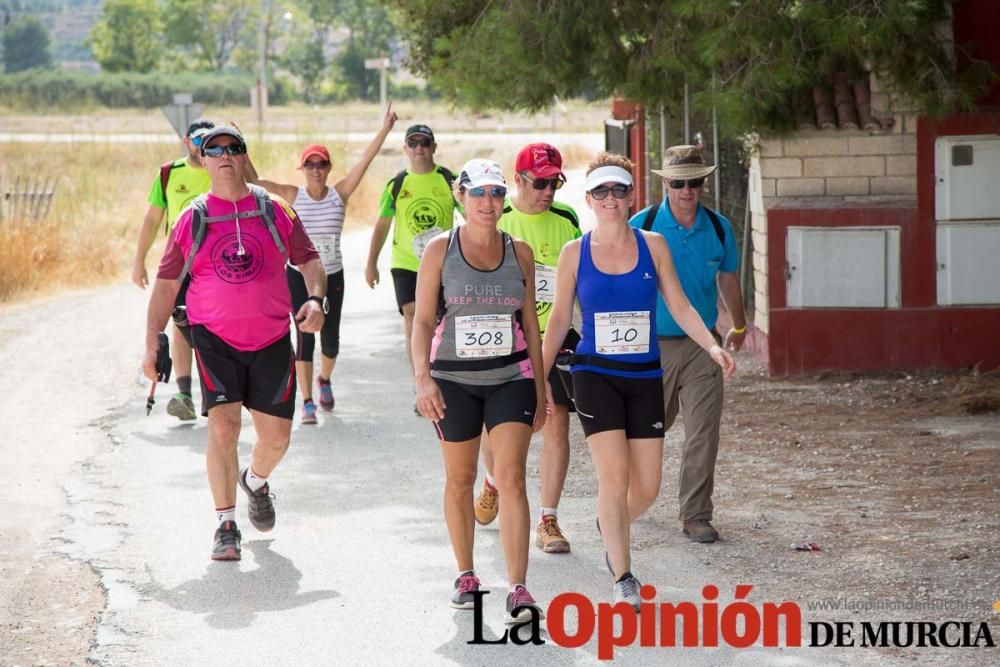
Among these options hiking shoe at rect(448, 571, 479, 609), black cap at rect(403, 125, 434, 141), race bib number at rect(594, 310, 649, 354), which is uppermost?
black cap at rect(403, 125, 434, 141)

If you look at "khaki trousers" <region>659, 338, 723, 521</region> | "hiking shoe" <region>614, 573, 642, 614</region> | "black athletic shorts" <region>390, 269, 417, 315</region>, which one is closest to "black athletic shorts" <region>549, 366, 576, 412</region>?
"khaki trousers" <region>659, 338, 723, 521</region>

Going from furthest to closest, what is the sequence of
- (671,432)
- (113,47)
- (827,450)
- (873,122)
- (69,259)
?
(113,47)
(69,259)
(873,122)
(671,432)
(827,450)

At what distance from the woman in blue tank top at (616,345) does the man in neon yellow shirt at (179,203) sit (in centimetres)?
439


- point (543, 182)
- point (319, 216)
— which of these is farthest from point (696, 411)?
point (319, 216)

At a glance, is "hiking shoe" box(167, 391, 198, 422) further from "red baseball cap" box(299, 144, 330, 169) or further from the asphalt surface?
"red baseball cap" box(299, 144, 330, 169)

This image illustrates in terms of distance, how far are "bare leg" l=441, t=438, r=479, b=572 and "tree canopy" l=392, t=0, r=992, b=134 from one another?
511 cm

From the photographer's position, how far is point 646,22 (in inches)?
482

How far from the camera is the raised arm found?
32.5 ft

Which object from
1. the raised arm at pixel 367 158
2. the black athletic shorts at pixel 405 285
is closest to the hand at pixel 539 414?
the raised arm at pixel 367 158

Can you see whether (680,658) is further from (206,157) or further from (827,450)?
(827,450)

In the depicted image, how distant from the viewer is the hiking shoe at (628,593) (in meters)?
6.16

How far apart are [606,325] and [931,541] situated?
2027 mm

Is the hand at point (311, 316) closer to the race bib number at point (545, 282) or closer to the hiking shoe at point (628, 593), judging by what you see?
the race bib number at point (545, 282)

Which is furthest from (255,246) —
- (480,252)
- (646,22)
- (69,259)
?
(69,259)
